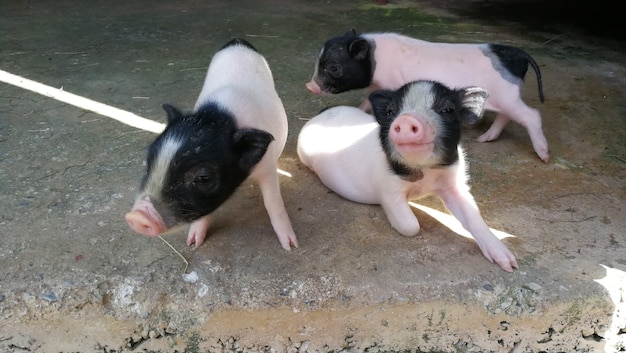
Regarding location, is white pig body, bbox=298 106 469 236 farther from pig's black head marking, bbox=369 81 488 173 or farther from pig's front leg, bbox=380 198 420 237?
pig's black head marking, bbox=369 81 488 173

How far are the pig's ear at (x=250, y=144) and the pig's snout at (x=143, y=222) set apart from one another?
0.41 meters

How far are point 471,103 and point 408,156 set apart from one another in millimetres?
420

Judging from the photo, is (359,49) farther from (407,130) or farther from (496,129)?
(407,130)

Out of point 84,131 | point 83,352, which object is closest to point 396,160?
point 83,352

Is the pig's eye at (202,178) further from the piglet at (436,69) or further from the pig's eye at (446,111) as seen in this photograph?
the piglet at (436,69)

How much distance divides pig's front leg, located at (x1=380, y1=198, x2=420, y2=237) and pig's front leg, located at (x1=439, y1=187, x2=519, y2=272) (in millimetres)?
201

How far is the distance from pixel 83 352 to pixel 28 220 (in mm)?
768

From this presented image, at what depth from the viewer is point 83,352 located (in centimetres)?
234

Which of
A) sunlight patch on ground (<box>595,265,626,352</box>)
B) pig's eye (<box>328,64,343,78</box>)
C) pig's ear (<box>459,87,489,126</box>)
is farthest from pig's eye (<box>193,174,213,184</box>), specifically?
pig's eye (<box>328,64,343,78</box>)

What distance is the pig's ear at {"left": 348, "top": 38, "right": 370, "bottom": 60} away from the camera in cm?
378

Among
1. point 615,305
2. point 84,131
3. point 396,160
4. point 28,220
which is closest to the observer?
point 615,305

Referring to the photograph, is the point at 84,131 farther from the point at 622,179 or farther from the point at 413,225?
the point at 622,179

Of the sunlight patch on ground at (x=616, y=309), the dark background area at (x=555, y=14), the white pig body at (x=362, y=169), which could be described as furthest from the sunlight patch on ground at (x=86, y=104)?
the dark background area at (x=555, y=14)

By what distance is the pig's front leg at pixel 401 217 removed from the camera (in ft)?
8.57
